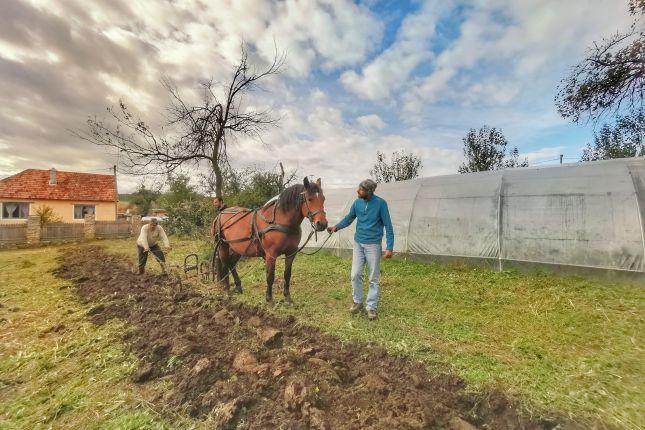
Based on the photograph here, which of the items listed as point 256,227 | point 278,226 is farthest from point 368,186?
point 256,227

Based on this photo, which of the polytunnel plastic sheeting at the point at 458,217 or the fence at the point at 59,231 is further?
the fence at the point at 59,231

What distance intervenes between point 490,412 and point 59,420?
3652mm

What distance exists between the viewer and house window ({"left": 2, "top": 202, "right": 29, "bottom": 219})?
68.7 feet

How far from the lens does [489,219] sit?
8352 mm

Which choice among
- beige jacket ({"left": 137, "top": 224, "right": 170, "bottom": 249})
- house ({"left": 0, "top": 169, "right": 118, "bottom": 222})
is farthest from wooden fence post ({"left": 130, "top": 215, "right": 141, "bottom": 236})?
beige jacket ({"left": 137, "top": 224, "right": 170, "bottom": 249})

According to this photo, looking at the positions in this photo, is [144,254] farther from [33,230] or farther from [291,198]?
[33,230]

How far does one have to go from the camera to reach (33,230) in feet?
56.6

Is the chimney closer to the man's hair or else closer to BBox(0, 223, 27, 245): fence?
BBox(0, 223, 27, 245): fence

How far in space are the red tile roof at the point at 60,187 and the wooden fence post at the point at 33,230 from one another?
618 cm

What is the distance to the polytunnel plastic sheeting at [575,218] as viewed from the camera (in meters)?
6.51

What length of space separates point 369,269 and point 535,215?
5.66 m

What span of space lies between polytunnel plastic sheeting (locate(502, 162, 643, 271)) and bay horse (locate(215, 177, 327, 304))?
5.82 meters

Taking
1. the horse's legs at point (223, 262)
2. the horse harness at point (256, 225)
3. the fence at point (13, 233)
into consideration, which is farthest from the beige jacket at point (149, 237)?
the fence at point (13, 233)

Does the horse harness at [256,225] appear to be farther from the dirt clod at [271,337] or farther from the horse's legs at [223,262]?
the dirt clod at [271,337]
